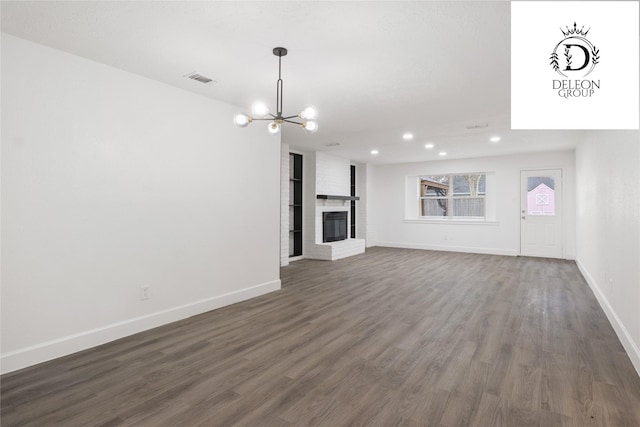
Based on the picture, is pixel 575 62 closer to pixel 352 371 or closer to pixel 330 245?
pixel 352 371

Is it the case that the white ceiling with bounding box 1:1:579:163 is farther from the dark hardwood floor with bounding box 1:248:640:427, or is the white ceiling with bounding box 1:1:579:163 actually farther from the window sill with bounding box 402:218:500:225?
the window sill with bounding box 402:218:500:225

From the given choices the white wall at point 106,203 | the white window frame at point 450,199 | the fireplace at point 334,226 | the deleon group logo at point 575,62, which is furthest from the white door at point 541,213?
the white wall at point 106,203

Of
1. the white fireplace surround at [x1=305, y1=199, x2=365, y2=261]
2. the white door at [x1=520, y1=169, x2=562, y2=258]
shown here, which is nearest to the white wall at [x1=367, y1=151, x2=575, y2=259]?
the white door at [x1=520, y1=169, x2=562, y2=258]

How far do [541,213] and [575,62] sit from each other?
21.1 ft

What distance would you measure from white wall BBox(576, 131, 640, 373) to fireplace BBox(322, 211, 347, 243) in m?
4.86

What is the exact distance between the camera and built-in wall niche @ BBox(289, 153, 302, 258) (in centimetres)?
745

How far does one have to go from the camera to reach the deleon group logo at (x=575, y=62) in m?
2.16

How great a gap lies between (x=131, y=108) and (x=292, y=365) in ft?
8.88

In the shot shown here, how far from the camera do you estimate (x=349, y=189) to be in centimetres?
900

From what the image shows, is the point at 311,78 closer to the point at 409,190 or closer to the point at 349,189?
the point at 349,189

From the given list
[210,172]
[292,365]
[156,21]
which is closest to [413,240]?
[210,172]

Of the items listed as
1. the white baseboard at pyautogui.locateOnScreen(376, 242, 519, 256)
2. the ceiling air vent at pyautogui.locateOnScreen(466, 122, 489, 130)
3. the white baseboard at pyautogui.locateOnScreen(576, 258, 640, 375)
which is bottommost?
the white baseboard at pyautogui.locateOnScreen(576, 258, 640, 375)

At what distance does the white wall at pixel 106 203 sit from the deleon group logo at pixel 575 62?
321 centimetres

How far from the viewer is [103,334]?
287 cm
